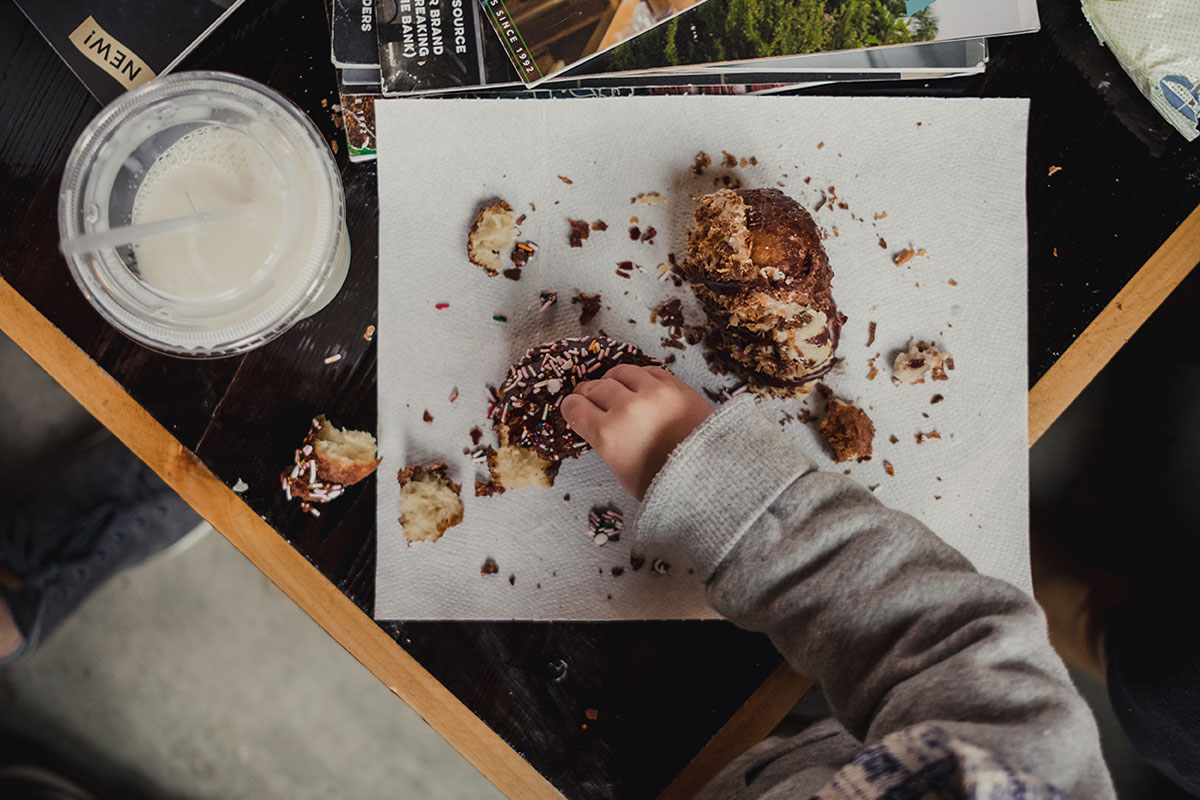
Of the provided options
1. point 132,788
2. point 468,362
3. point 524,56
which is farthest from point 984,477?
point 132,788

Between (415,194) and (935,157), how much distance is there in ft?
2.07

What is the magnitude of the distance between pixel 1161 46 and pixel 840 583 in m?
0.75

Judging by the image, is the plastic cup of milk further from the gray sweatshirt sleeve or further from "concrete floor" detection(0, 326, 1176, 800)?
"concrete floor" detection(0, 326, 1176, 800)

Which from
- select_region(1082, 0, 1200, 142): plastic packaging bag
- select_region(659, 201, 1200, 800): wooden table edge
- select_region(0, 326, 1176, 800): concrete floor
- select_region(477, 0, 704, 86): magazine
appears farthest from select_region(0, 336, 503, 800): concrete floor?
select_region(1082, 0, 1200, 142): plastic packaging bag

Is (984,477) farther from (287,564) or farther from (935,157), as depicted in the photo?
(287,564)

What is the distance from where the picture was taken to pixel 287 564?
2.93ft

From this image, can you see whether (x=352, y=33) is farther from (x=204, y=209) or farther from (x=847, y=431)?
(x=847, y=431)

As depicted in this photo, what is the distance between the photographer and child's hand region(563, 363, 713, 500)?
0.82 m

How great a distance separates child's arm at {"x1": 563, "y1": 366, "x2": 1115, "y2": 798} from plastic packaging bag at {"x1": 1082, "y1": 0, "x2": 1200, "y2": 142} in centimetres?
62

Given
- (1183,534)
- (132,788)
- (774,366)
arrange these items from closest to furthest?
(774,366), (1183,534), (132,788)

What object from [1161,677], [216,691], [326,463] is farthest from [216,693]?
[1161,677]

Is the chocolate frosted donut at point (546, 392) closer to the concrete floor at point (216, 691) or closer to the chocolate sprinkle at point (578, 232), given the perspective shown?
the chocolate sprinkle at point (578, 232)

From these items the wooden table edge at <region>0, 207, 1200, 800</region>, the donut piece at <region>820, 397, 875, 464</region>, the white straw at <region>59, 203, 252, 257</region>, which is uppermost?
the white straw at <region>59, 203, 252, 257</region>

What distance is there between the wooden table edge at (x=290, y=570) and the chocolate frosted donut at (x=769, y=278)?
542 mm
